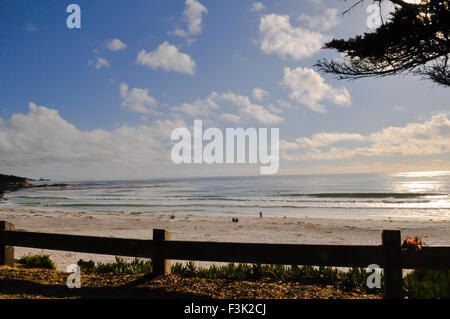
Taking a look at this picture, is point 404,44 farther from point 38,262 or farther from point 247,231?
point 247,231

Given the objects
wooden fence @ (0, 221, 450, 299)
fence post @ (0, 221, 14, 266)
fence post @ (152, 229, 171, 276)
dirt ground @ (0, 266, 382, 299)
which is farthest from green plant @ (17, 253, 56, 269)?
fence post @ (152, 229, 171, 276)

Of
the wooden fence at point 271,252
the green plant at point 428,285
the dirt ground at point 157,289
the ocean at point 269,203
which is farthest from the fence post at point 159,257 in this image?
the ocean at point 269,203

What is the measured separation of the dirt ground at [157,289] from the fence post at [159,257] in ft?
0.38

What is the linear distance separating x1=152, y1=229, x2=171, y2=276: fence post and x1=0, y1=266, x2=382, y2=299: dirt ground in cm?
12

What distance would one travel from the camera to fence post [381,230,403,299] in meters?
4.17

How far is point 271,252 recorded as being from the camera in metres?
4.51

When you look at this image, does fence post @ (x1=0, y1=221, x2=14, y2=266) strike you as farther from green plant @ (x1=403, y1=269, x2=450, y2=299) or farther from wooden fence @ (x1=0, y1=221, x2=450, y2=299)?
green plant @ (x1=403, y1=269, x2=450, y2=299)

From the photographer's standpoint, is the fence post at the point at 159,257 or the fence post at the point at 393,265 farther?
the fence post at the point at 159,257

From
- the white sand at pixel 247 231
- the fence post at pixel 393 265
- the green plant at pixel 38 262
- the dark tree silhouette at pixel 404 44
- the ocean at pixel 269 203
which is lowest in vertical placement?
the ocean at pixel 269 203

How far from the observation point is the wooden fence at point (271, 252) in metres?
4.14

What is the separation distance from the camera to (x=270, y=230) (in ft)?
59.0

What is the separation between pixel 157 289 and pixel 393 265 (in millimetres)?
3469

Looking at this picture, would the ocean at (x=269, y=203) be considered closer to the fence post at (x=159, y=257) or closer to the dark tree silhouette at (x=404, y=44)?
the dark tree silhouette at (x=404, y=44)
